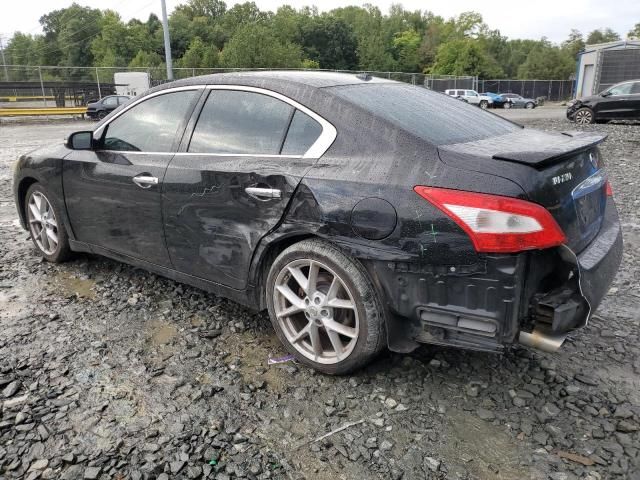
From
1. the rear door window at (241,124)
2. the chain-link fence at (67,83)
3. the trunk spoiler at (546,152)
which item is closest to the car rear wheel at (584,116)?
the chain-link fence at (67,83)

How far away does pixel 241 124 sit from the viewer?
3217 mm

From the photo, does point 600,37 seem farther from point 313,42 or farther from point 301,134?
point 301,134

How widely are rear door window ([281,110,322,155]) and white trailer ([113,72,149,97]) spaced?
2810cm

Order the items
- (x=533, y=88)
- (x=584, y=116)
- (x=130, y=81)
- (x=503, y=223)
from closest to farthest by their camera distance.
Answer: (x=503, y=223), (x=584, y=116), (x=130, y=81), (x=533, y=88)

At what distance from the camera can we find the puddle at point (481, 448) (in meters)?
2.25

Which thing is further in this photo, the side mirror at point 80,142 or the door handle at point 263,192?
the side mirror at point 80,142

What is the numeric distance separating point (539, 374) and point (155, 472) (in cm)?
205

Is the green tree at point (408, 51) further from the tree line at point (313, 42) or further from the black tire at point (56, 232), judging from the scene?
the black tire at point (56, 232)

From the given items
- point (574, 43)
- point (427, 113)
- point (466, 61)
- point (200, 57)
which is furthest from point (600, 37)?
point (427, 113)

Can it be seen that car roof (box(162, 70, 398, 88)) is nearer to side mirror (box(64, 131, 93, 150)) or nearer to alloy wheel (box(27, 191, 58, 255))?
side mirror (box(64, 131, 93, 150))

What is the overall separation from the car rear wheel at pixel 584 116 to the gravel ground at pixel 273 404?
15.9 metres

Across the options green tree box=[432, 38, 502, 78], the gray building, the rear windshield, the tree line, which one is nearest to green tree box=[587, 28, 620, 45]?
the tree line

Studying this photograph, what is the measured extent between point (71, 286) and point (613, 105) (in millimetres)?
17795

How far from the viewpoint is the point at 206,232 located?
10.7 ft
